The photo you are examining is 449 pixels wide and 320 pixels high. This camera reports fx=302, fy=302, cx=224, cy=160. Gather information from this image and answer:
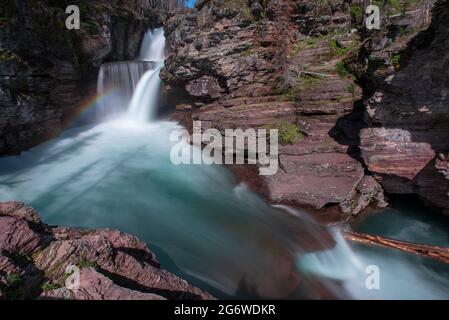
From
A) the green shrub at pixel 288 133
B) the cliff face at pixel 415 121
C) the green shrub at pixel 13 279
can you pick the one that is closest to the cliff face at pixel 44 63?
the green shrub at pixel 13 279

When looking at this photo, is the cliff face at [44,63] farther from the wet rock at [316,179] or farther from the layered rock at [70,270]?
the wet rock at [316,179]

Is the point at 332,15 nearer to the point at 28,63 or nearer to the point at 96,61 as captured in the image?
the point at 96,61

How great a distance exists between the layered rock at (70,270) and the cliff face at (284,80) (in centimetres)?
526

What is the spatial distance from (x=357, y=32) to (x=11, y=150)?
45.5 feet

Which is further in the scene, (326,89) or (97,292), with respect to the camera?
(326,89)

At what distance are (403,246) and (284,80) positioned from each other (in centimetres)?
693

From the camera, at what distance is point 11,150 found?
11.2m

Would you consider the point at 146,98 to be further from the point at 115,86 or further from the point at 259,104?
the point at 259,104

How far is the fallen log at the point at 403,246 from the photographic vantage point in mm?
7277

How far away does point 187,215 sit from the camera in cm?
868

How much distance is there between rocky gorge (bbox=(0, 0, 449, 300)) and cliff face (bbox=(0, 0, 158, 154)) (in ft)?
0.17

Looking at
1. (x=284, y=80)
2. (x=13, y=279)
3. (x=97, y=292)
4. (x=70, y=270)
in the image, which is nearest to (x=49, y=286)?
(x=70, y=270)

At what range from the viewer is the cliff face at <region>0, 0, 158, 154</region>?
10.4m

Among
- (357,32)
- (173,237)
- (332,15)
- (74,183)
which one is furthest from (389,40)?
(74,183)
